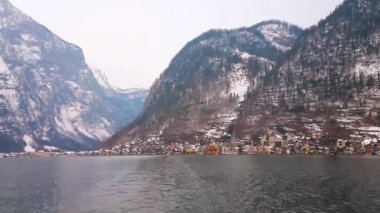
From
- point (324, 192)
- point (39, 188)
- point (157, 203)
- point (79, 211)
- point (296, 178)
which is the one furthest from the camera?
point (296, 178)

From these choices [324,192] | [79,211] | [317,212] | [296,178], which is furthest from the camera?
[296,178]

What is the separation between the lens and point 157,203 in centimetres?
10462

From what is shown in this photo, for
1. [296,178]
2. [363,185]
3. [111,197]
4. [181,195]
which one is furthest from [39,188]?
[363,185]

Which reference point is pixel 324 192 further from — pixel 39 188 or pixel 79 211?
pixel 39 188

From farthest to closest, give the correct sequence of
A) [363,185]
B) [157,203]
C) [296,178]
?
[296,178]
[363,185]
[157,203]

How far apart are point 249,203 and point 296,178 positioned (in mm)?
56998

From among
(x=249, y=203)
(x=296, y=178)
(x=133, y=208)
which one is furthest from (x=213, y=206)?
(x=296, y=178)

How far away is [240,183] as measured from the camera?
144000mm

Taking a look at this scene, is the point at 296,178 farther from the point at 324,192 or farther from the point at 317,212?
the point at 317,212

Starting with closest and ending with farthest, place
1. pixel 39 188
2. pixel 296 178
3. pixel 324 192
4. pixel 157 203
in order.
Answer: pixel 157 203, pixel 324 192, pixel 39 188, pixel 296 178

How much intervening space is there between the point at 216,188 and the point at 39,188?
54066mm

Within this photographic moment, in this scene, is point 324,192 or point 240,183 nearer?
point 324,192

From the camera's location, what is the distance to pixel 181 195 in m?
118

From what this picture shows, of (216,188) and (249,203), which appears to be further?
(216,188)
